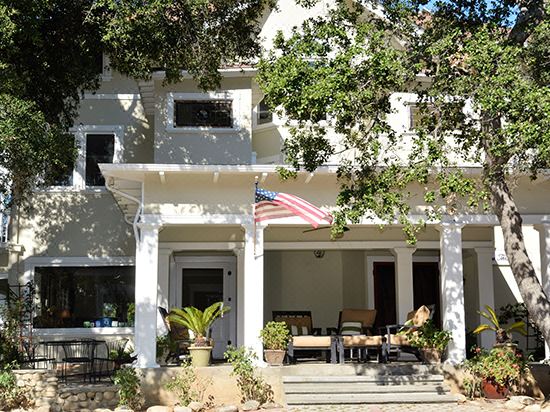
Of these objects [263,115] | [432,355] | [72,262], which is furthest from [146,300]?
[263,115]

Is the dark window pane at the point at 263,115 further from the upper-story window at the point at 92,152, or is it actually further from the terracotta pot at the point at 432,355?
the terracotta pot at the point at 432,355

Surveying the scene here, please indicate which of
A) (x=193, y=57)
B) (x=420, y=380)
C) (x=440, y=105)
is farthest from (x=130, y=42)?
(x=420, y=380)

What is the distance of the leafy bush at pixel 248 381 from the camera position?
14406 mm

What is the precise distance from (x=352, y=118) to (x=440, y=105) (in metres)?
1.47

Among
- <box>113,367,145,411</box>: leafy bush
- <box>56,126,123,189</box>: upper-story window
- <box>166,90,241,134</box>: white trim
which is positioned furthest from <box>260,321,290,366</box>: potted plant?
<box>56,126,123,189</box>: upper-story window

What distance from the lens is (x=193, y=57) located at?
15.0 metres

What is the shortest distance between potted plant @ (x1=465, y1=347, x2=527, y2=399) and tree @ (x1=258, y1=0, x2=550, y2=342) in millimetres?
1730

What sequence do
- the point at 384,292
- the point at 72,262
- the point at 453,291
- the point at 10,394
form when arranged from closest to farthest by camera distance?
the point at 10,394
the point at 453,291
the point at 72,262
the point at 384,292

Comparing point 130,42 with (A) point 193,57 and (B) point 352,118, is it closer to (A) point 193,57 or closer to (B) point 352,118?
(A) point 193,57

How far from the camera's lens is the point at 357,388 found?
14352 mm

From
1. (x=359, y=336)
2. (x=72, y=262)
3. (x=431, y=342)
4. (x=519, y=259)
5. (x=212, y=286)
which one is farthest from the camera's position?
(x=212, y=286)

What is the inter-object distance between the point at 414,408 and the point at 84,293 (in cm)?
974

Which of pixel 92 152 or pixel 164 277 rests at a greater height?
pixel 92 152

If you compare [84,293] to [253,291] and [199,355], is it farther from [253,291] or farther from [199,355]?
[253,291]
